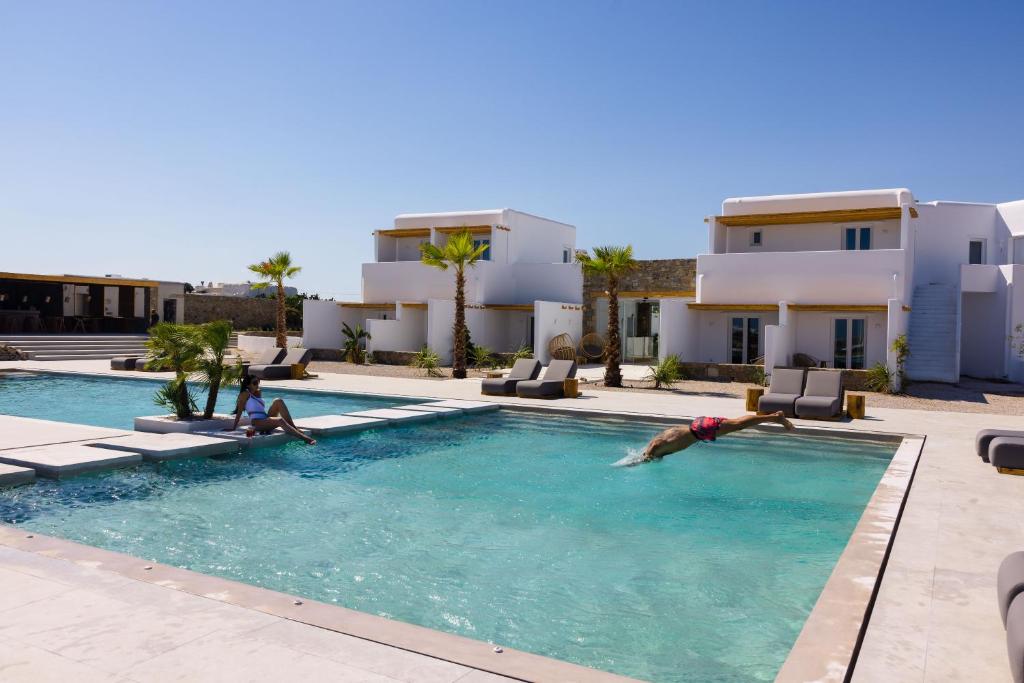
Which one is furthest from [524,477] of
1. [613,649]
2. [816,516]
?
[613,649]

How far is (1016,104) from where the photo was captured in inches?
771

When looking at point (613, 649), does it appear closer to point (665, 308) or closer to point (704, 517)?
point (704, 517)

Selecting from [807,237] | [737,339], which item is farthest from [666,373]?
[807,237]

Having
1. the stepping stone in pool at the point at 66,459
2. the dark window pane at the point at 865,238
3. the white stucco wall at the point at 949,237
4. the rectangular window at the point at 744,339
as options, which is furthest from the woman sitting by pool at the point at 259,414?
the white stucco wall at the point at 949,237

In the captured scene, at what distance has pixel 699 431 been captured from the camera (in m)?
9.58

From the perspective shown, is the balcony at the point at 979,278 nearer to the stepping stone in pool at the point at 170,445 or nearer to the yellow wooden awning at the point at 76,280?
the stepping stone in pool at the point at 170,445

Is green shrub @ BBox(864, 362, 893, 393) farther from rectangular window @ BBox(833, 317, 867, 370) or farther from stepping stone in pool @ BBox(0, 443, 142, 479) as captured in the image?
stepping stone in pool @ BBox(0, 443, 142, 479)

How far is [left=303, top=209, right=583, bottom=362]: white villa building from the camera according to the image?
95.7 ft

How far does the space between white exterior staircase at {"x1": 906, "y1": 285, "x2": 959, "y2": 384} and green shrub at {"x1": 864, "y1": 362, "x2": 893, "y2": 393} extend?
13.2 ft

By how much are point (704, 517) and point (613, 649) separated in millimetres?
3669

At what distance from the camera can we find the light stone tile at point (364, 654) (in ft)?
11.6

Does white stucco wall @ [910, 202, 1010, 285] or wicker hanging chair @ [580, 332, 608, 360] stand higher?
white stucco wall @ [910, 202, 1010, 285]

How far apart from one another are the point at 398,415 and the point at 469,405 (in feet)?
7.30


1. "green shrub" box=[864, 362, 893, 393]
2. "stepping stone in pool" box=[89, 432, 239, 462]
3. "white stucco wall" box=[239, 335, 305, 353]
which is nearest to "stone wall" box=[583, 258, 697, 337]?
"green shrub" box=[864, 362, 893, 393]
